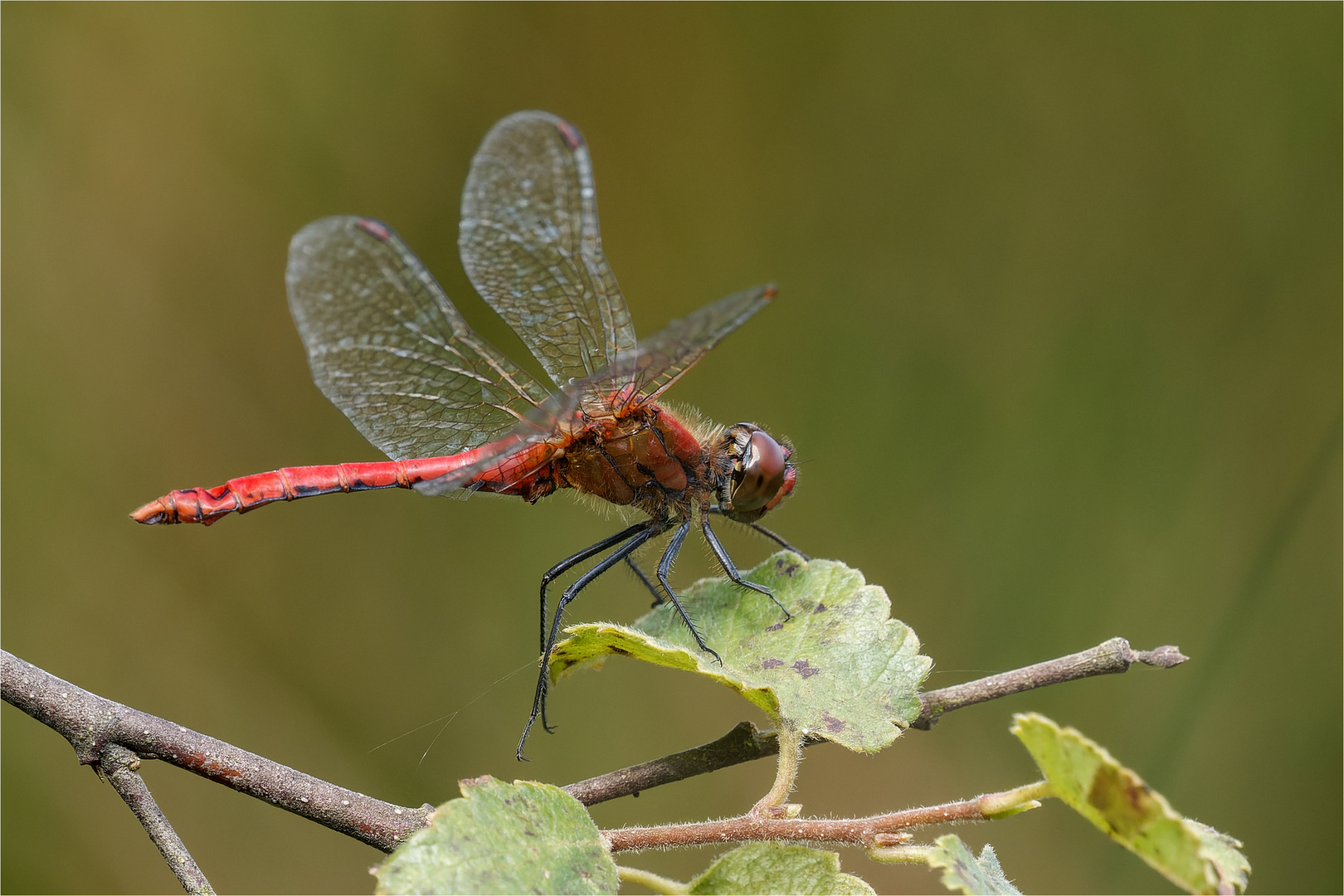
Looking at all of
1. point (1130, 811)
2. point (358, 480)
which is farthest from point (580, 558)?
point (1130, 811)

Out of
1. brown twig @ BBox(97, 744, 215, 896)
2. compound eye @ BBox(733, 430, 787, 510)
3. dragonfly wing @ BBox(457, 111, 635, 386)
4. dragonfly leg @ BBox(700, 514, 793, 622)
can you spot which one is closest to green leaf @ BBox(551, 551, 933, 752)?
dragonfly leg @ BBox(700, 514, 793, 622)

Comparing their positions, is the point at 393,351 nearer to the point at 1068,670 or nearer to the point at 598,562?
the point at 598,562

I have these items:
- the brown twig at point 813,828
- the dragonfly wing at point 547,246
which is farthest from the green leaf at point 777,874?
the dragonfly wing at point 547,246

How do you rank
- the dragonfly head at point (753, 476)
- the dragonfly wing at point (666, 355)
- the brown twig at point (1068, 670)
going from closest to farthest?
the brown twig at point (1068, 670) < the dragonfly wing at point (666, 355) < the dragonfly head at point (753, 476)

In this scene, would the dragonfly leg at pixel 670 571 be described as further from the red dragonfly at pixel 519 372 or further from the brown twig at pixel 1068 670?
the brown twig at pixel 1068 670

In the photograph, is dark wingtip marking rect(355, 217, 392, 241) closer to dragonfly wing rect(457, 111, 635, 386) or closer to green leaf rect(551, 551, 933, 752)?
dragonfly wing rect(457, 111, 635, 386)

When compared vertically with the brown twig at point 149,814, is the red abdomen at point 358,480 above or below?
Result: above

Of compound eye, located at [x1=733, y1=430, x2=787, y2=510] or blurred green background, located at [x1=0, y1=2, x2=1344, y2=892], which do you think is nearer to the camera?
compound eye, located at [x1=733, y1=430, x2=787, y2=510]

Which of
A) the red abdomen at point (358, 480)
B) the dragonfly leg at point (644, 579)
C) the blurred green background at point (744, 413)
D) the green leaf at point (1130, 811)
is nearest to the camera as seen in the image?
the green leaf at point (1130, 811)
